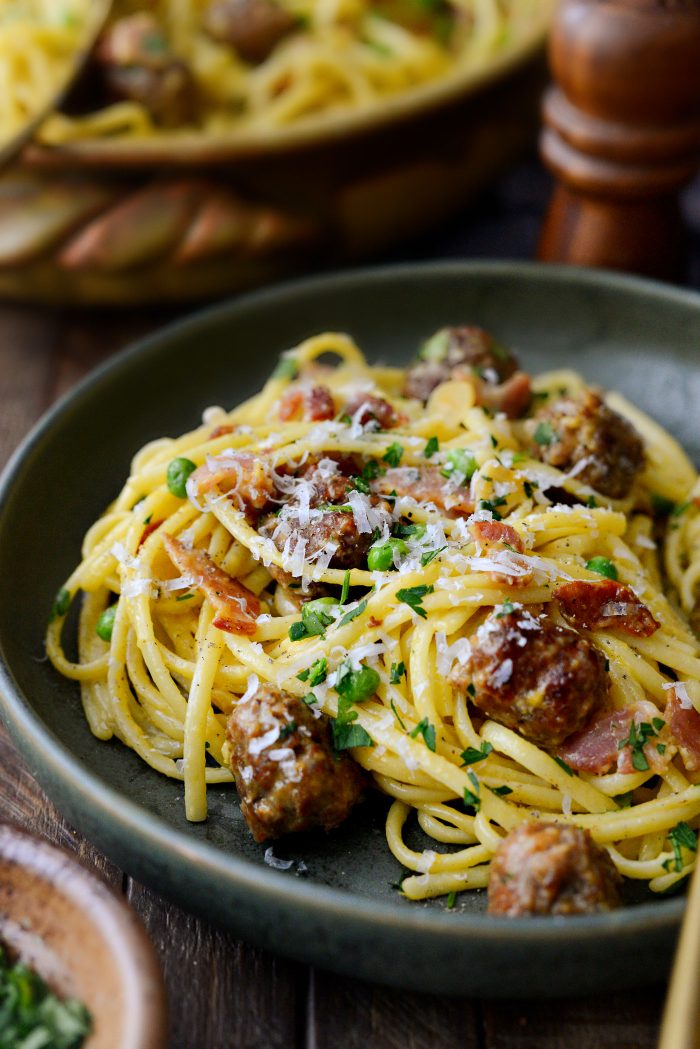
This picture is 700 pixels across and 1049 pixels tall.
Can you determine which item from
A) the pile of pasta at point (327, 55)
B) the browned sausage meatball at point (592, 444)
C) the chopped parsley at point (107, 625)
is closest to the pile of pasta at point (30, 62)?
the pile of pasta at point (327, 55)

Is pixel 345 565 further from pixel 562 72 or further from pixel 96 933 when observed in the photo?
pixel 562 72

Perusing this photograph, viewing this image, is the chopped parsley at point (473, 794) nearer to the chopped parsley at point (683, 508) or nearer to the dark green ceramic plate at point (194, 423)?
the dark green ceramic plate at point (194, 423)

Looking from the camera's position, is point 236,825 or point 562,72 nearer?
point 236,825

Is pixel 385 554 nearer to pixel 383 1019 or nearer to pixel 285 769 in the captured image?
pixel 285 769

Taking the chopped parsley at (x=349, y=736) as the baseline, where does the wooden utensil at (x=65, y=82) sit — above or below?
above

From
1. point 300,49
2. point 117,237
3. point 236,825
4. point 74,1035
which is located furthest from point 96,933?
point 300,49

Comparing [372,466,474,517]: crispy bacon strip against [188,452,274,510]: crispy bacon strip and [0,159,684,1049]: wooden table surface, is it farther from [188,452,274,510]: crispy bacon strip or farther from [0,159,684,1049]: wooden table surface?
[0,159,684,1049]: wooden table surface
